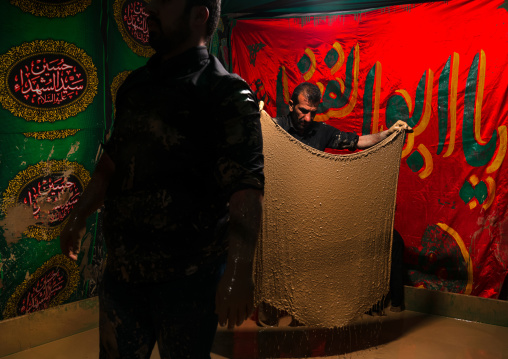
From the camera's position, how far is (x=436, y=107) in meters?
3.12

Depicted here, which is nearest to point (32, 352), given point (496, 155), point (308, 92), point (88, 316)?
point (88, 316)

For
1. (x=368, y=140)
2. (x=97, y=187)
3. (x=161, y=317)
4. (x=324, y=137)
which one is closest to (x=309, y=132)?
(x=324, y=137)

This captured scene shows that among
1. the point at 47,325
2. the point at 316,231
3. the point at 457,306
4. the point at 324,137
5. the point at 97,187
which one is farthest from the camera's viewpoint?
the point at 457,306

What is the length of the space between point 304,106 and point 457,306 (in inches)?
64.5

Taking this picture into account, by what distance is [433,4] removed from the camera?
9.98ft

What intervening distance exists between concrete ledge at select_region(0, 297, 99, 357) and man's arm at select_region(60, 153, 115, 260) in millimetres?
1534

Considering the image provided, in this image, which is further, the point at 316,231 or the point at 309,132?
the point at 309,132

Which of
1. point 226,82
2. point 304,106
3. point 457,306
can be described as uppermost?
point 226,82

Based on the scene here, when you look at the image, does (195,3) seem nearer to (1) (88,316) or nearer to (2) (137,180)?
(2) (137,180)

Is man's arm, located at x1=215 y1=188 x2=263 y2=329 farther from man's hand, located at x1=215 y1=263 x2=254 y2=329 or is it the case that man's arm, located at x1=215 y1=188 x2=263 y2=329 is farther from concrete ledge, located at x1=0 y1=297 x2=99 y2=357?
concrete ledge, located at x1=0 y1=297 x2=99 y2=357

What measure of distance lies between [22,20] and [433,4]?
2.40m

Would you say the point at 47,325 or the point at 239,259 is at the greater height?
the point at 239,259

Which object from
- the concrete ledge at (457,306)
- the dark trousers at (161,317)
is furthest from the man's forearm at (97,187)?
the concrete ledge at (457,306)

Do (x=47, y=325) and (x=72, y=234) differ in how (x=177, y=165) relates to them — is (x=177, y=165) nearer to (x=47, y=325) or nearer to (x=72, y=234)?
(x=72, y=234)
